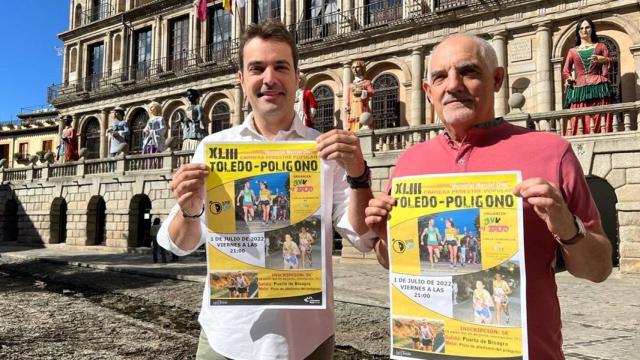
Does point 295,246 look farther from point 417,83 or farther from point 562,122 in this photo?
point 417,83

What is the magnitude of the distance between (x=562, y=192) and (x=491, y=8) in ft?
58.4

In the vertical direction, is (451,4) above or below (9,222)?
above

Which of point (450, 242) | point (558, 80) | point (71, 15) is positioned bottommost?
point (450, 242)

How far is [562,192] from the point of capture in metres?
1.92

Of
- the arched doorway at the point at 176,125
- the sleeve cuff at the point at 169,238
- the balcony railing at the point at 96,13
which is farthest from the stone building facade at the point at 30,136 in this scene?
the sleeve cuff at the point at 169,238

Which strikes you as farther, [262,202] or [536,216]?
[262,202]

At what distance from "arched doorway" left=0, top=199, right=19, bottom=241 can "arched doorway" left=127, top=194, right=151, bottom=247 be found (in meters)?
9.94

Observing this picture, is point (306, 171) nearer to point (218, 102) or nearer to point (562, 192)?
point (562, 192)

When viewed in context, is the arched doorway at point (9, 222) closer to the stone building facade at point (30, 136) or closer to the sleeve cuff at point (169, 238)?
the stone building facade at point (30, 136)

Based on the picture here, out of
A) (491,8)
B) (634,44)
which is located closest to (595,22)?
(634,44)

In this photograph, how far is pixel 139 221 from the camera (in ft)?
73.1

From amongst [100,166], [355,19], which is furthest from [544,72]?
[100,166]

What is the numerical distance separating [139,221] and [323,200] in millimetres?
21653

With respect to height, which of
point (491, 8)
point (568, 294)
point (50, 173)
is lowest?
point (568, 294)
